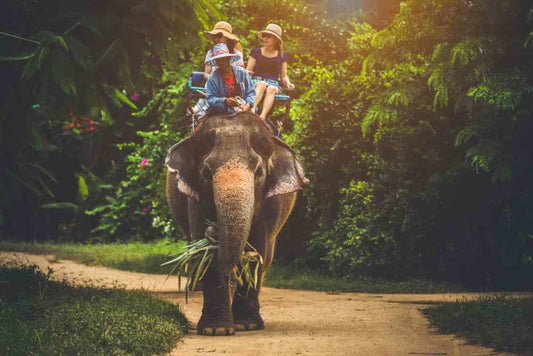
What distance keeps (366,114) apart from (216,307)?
19.5 ft

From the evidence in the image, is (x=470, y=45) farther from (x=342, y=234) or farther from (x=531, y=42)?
(x=342, y=234)

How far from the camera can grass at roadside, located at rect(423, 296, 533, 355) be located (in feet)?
25.4

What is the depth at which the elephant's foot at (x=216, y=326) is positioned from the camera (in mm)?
8977

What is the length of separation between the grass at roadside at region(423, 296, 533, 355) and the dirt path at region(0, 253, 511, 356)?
0.16m

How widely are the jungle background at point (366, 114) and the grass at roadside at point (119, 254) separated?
807mm

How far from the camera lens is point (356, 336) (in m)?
8.70

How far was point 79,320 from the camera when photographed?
8.02 m

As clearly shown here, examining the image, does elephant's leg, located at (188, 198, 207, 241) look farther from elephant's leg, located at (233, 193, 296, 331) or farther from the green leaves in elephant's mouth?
elephant's leg, located at (233, 193, 296, 331)

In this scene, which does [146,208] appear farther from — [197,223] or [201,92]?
[197,223]

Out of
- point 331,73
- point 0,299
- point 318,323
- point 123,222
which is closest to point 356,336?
point 318,323

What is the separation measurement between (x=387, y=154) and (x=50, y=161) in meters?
13.2

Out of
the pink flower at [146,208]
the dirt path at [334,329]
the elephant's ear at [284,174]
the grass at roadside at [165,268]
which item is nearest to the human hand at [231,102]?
the elephant's ear at [284,174]

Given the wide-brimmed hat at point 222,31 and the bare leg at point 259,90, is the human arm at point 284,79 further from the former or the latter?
the wide-brimmed hat at point 222,31

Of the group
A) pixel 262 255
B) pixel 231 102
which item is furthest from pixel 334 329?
pixel 231 102
